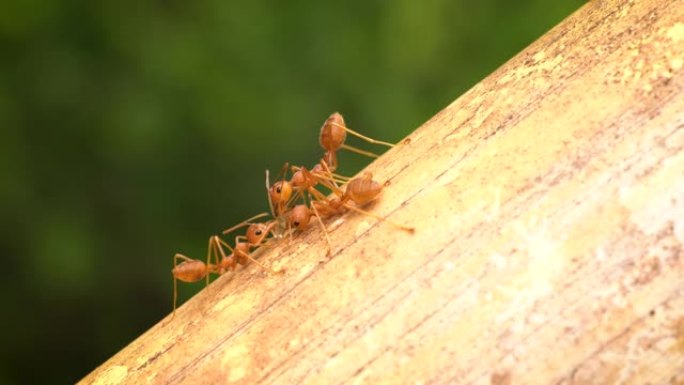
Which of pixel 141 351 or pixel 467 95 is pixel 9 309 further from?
pixel 467 95

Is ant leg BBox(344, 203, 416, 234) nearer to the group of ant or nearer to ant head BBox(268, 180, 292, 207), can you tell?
the group of ant

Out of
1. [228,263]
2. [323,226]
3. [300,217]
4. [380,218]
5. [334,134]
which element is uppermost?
[334,134]

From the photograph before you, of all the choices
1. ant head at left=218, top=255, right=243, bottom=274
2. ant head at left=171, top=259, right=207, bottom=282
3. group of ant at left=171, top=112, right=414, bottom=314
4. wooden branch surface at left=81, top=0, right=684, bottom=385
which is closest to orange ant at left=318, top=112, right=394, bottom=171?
group of ant at left=171, top=112, right=414, bottom=314

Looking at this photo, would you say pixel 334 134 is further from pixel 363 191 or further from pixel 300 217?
pixel 363 191

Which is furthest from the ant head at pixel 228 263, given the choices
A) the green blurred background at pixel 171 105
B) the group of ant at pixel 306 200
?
the green blurred background at pixel 171 105

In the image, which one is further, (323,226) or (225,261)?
(225,261)

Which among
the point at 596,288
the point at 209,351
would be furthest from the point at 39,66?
the point at 596,288

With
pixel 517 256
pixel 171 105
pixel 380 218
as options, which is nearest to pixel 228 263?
pixel 380 218
